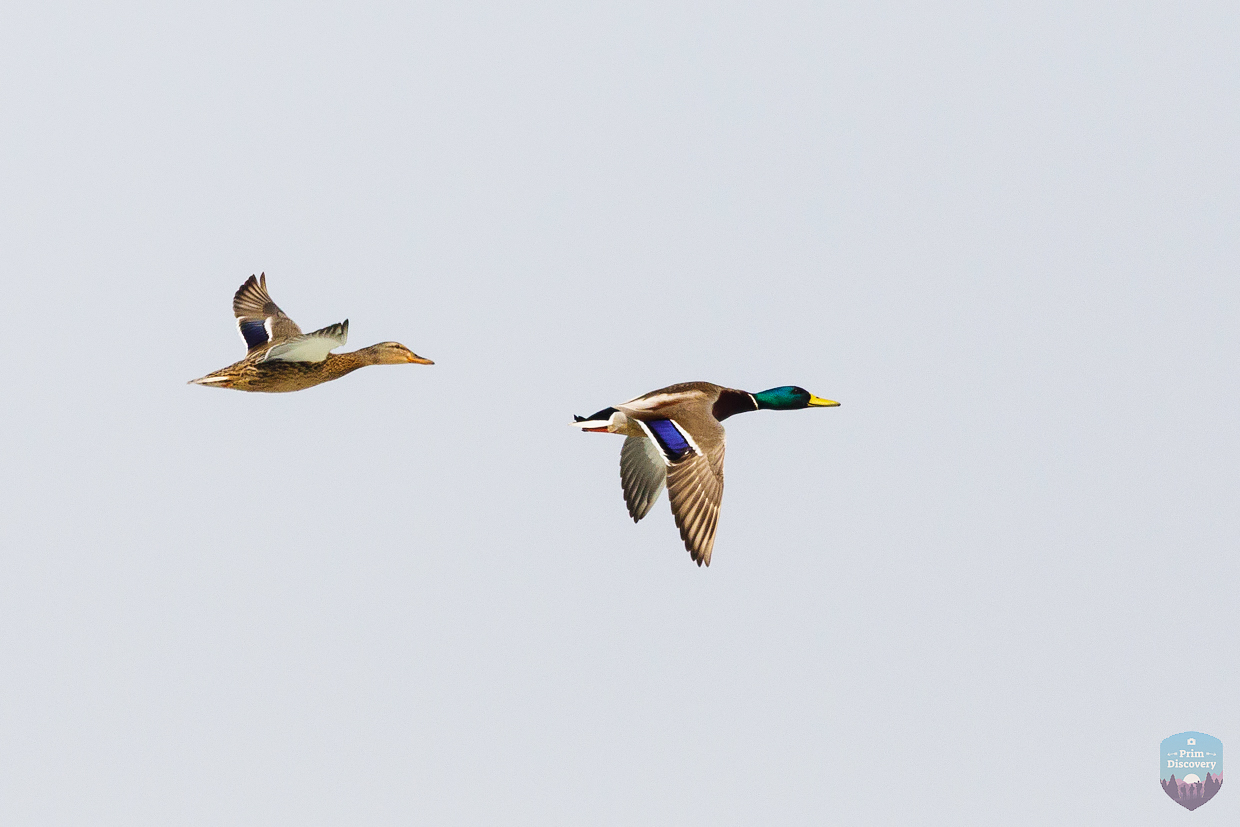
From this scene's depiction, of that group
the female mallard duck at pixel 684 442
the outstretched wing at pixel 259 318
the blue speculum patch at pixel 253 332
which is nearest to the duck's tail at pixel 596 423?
the female mallard duck at pixel 684 442

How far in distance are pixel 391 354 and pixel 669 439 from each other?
4272 millimetres

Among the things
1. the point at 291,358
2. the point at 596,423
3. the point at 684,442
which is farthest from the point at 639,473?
the point at 291,358

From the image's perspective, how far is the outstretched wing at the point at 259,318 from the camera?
19.0 m

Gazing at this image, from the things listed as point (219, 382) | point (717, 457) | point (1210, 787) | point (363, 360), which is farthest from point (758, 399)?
point (1210, 787)

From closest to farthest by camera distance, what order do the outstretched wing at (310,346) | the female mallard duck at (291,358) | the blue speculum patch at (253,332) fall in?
the outstretched wing at (310,346), the female mallard duck at (291,358), the blue speculum patch at (253,332)

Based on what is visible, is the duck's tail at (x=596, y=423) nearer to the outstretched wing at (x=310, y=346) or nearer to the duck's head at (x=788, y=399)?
the duck's head at (x=788, y=399)

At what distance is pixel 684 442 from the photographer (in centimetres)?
1551

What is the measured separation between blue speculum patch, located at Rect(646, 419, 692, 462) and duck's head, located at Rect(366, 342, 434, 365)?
382cm

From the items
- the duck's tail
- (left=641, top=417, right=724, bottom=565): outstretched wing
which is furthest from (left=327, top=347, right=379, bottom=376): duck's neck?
(left=641, top=417, right=724, bottom=565): outstretched wing

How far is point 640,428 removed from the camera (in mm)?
16719

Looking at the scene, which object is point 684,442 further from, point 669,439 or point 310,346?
point 310,346

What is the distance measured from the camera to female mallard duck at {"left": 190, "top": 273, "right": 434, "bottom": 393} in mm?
16594

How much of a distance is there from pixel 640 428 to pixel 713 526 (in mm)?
1948

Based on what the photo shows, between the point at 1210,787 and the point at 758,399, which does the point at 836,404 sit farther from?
the point at 1210,787
